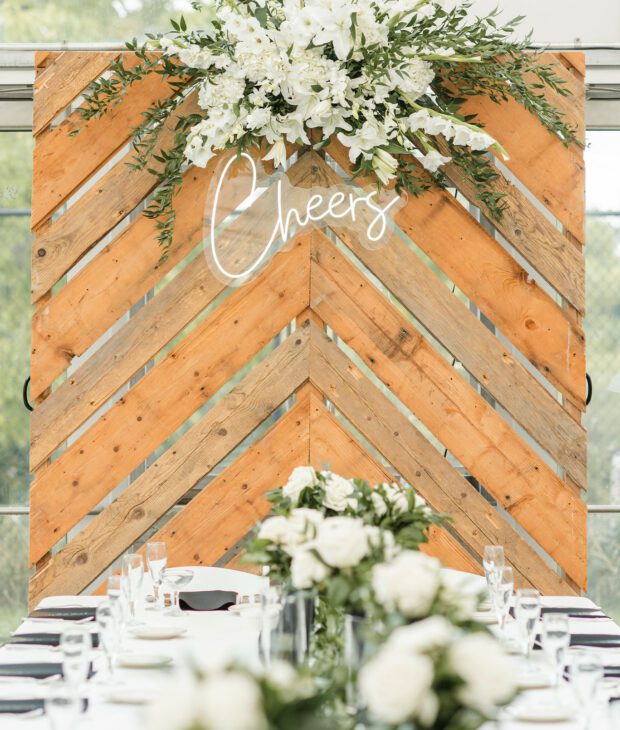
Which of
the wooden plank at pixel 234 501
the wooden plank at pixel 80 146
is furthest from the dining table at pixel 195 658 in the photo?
the wooden plank at pixel 80 146

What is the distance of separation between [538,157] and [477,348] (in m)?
0.82

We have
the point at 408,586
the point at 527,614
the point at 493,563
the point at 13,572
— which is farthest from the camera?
the point at 13,572

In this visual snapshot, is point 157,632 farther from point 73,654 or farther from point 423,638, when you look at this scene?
point 423,638

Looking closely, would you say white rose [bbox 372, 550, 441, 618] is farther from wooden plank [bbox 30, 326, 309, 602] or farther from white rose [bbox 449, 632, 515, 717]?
wooden plank [bbox 30, 326, 309, 602]

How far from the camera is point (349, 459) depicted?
380 centimetres

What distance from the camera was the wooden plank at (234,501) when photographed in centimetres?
379

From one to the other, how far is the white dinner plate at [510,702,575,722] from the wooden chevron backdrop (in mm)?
1967

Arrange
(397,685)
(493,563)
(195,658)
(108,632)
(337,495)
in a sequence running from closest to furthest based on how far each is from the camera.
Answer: (397,685)
(195,658)
(108,632)
(337,495)
(493,563)

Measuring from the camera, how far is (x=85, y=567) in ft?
12.6

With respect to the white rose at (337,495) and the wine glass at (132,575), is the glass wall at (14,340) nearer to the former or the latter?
the wine glass at (132,575)

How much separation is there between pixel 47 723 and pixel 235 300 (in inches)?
90.2

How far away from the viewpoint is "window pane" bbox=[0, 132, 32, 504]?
13.9 feet

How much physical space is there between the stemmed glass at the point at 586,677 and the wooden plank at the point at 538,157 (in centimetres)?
259

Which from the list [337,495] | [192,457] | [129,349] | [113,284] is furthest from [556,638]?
[113,284]
